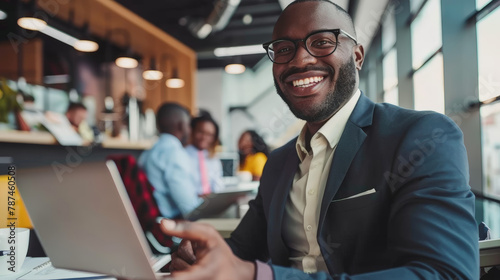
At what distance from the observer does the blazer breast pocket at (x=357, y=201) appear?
0.99 metres

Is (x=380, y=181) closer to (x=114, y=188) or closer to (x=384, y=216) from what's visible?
(x=384, y=216)

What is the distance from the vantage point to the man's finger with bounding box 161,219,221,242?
0.58 m

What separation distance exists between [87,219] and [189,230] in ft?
0.91

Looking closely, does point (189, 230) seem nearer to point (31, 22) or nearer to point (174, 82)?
point (31, 22)

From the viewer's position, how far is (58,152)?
13.5 feet

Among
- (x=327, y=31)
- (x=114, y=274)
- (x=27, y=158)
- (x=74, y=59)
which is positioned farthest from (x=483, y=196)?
(x=74, y=59)

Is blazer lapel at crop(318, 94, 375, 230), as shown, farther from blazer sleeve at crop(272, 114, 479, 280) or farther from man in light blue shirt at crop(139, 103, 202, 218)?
man in light blue shirt at crop(139, 103, 202, 218)

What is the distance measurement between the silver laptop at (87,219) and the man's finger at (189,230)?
102 millimetres

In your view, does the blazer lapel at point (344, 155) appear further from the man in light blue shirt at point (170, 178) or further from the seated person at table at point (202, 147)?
the seated person at table at point (202, 147)

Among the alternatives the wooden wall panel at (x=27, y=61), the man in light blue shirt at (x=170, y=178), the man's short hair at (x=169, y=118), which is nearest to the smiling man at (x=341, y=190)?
the man in light blue shirt at (x=170, y=178)

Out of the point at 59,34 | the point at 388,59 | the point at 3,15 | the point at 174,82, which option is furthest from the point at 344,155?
the point at 174,82

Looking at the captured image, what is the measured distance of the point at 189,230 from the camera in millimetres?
591

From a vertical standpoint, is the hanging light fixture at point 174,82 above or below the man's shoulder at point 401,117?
above

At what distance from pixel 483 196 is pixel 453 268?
1535 mm
